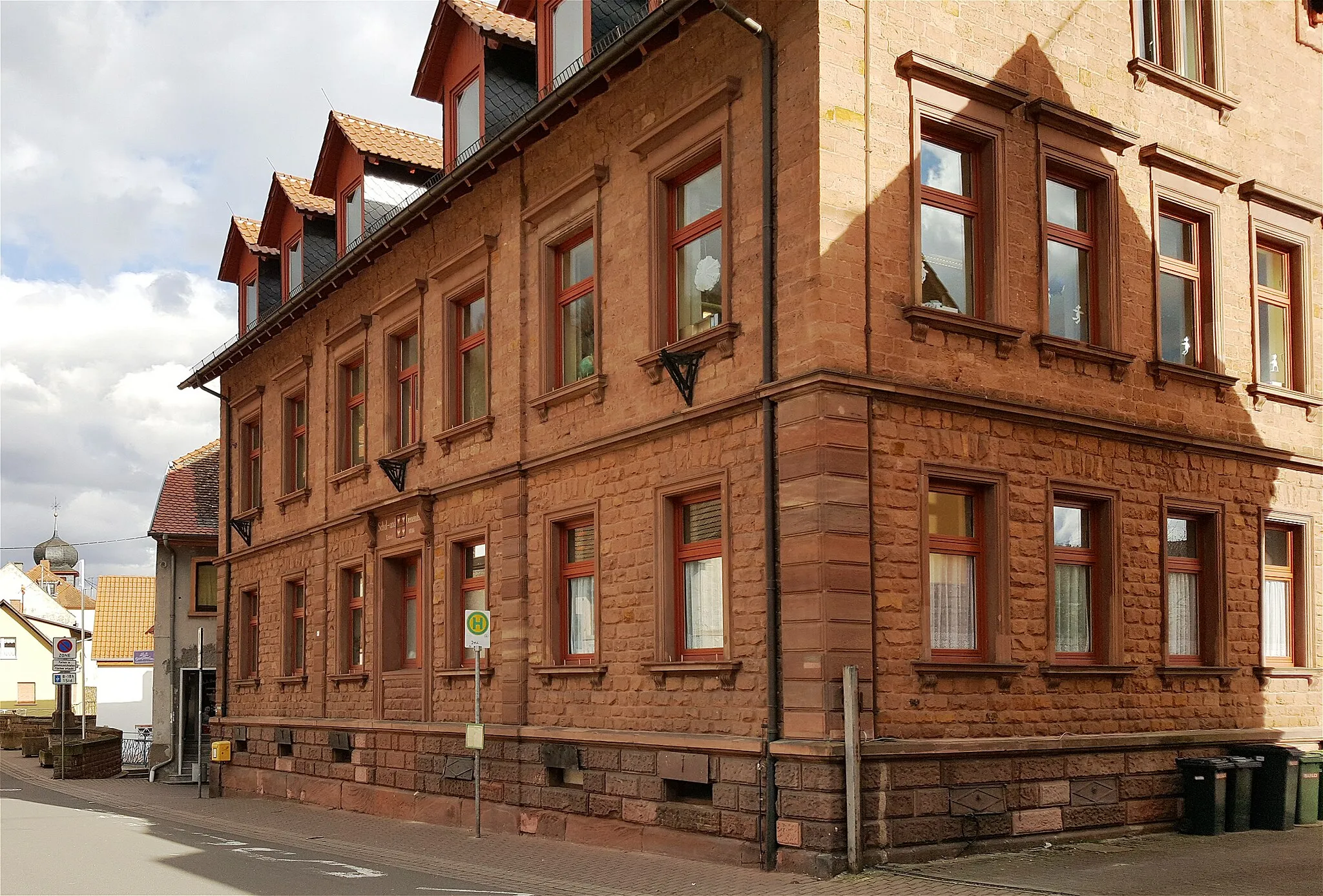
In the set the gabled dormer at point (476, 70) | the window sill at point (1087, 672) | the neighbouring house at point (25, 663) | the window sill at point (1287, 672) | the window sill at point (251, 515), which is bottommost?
the neighbouring house at point (25, 663)

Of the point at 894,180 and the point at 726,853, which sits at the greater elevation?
the point at 894,180

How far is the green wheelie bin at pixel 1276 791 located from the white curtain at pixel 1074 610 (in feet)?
7.94

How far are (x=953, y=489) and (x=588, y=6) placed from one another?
8161 millimetres

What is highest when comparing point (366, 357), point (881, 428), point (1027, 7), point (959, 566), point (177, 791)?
point (1027, 7)

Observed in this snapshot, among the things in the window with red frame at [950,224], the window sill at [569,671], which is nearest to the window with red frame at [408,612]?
the window sill at [569,671]

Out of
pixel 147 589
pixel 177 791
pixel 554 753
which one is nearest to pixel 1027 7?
pixel 554 753

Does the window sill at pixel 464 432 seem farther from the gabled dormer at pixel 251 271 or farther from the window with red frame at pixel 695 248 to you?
the gabled dormer at pixel 251 271

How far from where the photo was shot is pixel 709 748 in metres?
15.7

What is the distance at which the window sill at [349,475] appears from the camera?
26.2 meters

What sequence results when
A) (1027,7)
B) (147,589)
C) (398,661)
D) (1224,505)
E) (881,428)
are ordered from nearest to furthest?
(881,428) < (1027,7) < (1224,505) < (398,661) < (147,589)

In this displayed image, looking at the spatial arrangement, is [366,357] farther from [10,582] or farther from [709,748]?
[10,582]

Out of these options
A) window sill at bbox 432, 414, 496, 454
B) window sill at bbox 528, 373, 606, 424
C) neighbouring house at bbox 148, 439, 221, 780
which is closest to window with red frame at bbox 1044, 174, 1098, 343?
window sill at bbox 528, 373, 606, 424

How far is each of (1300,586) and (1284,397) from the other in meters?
2.41

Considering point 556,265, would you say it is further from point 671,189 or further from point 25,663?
point 25,663
